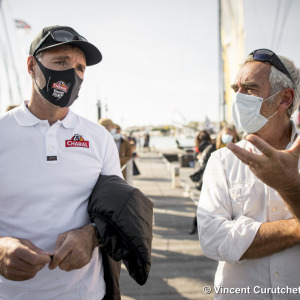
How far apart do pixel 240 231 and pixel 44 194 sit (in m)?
1.06

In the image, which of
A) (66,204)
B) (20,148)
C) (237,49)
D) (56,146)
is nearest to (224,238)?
(66,204)

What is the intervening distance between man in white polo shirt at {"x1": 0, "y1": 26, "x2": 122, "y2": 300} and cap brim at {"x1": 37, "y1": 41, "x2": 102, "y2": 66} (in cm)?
1

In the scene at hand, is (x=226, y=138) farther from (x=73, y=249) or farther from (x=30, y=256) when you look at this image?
(x=30, y=256)

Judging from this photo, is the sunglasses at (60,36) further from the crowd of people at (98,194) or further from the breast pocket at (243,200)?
the breast pocket at (243,200)

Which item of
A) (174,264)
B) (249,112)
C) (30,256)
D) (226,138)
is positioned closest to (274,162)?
(249,112)

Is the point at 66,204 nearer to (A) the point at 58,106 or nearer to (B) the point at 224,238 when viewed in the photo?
(A) the point at 58,106

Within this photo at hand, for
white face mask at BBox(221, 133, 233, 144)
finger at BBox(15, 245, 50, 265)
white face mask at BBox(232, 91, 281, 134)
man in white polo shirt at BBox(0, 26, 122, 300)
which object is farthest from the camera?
white face mask at BBox(221, 133, 233, 144)

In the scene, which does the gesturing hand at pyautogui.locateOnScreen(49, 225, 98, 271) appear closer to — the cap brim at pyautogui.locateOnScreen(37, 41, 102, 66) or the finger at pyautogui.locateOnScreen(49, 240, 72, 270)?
the finger at pyautogui.locateOnScreen(49, 240, 72, 270)

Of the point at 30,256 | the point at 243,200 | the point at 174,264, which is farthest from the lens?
the point at 174,264

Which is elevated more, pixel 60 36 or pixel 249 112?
pixel 60 36

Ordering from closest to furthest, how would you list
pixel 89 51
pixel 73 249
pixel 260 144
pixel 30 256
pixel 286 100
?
pixel 260 144 → pixel 30 256 → pixel 73 249 → pixel 286 100 → pixel 89 51

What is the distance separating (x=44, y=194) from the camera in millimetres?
1500

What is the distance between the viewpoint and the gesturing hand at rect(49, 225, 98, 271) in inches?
52.8

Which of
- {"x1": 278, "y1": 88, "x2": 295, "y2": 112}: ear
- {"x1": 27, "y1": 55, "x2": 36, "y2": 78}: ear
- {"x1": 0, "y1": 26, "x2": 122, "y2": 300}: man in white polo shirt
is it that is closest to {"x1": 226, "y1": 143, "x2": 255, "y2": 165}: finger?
{"x1": 278, "y1": 88, "x2": 295, "y2": 112}: ear
